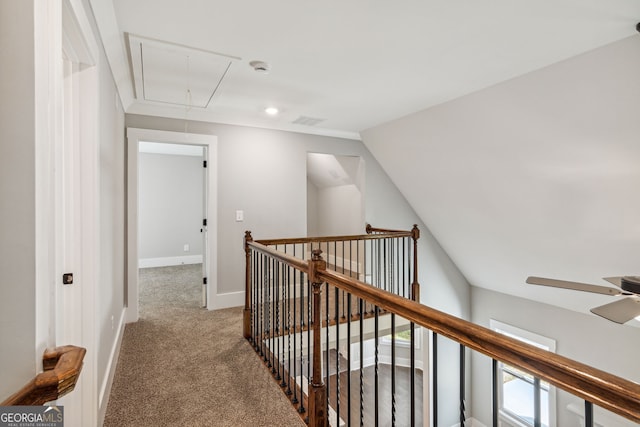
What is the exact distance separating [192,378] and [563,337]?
190 inches

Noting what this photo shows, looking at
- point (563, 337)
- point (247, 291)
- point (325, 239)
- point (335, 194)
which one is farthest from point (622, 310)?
point (335, 194)

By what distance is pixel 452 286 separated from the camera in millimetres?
5551

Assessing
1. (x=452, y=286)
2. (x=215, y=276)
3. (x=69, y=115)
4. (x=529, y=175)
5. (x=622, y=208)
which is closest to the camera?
(x=69, y=115)

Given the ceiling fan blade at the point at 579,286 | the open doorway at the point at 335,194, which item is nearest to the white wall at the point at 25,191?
the ceiling fan blade at the point at 579,286

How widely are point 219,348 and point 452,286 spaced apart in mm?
4239

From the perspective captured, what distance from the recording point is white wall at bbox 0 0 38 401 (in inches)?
27.1

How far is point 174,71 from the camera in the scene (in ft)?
8.85

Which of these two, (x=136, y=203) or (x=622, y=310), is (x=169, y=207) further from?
(x=622, y=310)

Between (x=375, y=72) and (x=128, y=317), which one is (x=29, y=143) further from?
(x=128, y=317)

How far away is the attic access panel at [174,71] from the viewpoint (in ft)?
7.66

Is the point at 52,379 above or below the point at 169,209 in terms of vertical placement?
below

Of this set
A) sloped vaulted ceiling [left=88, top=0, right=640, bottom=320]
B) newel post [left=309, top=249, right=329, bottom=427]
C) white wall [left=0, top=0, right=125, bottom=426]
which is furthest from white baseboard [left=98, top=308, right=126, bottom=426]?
sloped vaulted ceiling [left=88, top=0, right=640, bottom=320]

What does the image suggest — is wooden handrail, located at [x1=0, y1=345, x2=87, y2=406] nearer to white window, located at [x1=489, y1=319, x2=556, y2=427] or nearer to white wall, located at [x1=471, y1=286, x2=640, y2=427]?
white wall, located at [x1=471, y1=286, x2=640, y2=427]

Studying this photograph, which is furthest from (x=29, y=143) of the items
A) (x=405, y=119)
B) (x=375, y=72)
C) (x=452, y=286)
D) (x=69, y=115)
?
(x=452, y=286)
